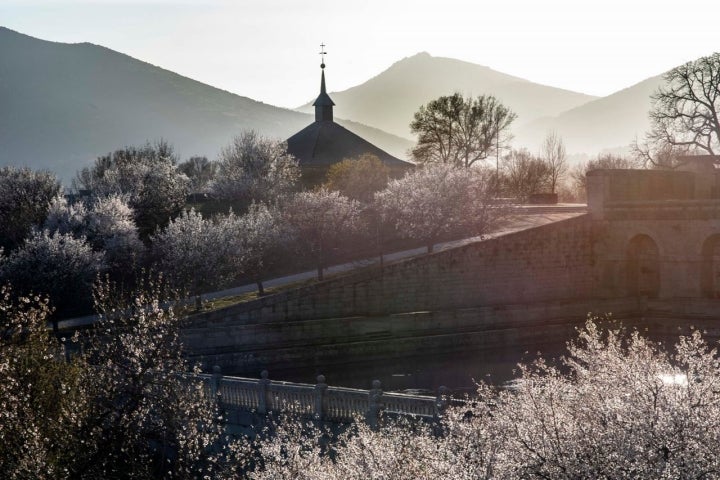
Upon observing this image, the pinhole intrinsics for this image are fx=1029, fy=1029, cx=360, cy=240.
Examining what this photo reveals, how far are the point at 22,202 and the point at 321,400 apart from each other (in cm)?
4760

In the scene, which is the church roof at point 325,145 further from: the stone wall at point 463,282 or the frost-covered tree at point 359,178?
the stone wall at point 463,282

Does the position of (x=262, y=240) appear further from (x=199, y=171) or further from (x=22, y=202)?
(x=199, y=171)

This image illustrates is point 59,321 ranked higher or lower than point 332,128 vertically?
Answer: lower

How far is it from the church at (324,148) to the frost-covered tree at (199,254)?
29.1 meters

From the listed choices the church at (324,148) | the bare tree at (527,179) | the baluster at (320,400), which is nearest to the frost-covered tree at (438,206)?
the church at (324,148)

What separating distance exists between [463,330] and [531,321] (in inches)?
190

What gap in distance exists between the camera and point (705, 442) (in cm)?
2072

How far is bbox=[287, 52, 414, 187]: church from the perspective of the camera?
320ft

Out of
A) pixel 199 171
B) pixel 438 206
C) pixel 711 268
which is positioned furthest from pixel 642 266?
pixel 199 171

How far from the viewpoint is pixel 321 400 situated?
1332 inches

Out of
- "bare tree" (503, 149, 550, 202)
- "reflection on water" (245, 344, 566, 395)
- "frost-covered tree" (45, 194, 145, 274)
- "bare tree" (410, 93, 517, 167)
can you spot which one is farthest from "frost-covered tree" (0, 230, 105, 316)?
"bare tree" (503, 149, 550, 202)

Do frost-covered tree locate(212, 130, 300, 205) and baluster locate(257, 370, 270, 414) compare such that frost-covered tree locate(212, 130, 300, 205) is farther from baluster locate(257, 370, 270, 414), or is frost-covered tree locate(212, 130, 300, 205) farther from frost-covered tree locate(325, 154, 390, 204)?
baluster locate(257, 370, 270, 414)

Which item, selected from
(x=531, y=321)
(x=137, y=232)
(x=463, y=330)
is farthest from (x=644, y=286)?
(x=137, y=232)

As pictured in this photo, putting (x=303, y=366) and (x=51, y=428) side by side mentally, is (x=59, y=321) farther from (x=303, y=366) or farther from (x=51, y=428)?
(x=51, y=428)
